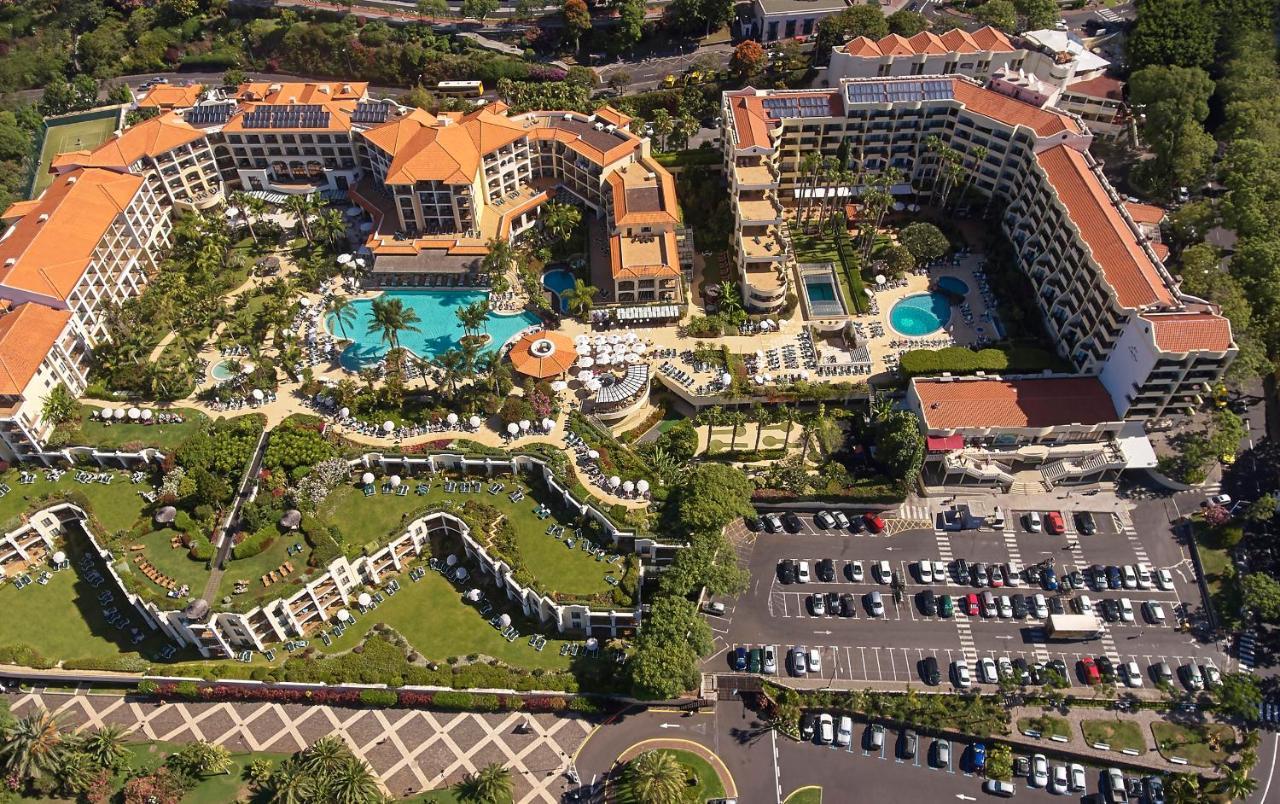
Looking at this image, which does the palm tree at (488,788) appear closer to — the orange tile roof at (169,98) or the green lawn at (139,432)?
the green lawn at (139,432)

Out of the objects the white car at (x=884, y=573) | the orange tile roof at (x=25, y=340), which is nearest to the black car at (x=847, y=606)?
the white car at (x=884, y=573)

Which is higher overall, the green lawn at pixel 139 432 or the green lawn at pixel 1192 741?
the green lawn at pixel 139 432

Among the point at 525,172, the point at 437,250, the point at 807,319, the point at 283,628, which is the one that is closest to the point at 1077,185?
the point at 807,319

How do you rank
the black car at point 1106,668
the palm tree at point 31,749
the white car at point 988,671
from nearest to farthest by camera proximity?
1. the palm tree at point 31,749
2. the black car at point 1106,668
3. the white car at point 988,671

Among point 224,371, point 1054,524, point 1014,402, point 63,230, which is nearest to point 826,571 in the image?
point 1054,524

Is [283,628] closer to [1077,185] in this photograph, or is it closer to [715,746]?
[715,746]

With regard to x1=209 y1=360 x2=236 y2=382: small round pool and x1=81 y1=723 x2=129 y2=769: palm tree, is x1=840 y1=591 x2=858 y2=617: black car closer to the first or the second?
x1=81 y1=723 x2=129 y2=769: palm tree
